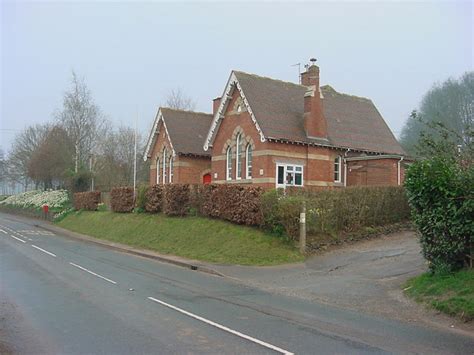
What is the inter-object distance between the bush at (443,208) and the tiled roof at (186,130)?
2564 cm

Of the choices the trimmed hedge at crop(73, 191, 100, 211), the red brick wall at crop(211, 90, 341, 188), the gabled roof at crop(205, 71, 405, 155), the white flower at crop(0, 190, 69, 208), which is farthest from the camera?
the white flower at crop(0, 190, 69, 208)

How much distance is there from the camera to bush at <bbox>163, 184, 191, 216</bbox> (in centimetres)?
2580

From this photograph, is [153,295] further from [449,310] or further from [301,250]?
[301,250]

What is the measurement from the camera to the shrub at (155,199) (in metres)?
28.5

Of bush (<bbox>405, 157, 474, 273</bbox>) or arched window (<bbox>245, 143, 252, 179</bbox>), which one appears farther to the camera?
arched window (<bbox>245, 143, 252, 179</bbox>)

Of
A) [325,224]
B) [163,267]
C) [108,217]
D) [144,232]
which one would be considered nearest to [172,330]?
[163,267]

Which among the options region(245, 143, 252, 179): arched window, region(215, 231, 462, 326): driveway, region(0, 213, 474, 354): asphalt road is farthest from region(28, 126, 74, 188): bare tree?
region(0, 213, 474, 354): asphalt road

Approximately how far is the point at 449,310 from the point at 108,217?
28234mm

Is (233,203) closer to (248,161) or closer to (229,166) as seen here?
(248,161)

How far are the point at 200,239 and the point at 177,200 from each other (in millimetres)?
4692

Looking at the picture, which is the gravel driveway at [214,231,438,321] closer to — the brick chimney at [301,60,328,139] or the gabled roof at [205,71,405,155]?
the gabled roof at [205,71,405,155]

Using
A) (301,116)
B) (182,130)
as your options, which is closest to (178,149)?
(182,130)

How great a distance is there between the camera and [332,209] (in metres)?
20.1

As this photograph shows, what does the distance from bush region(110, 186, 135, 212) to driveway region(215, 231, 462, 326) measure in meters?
16.6
